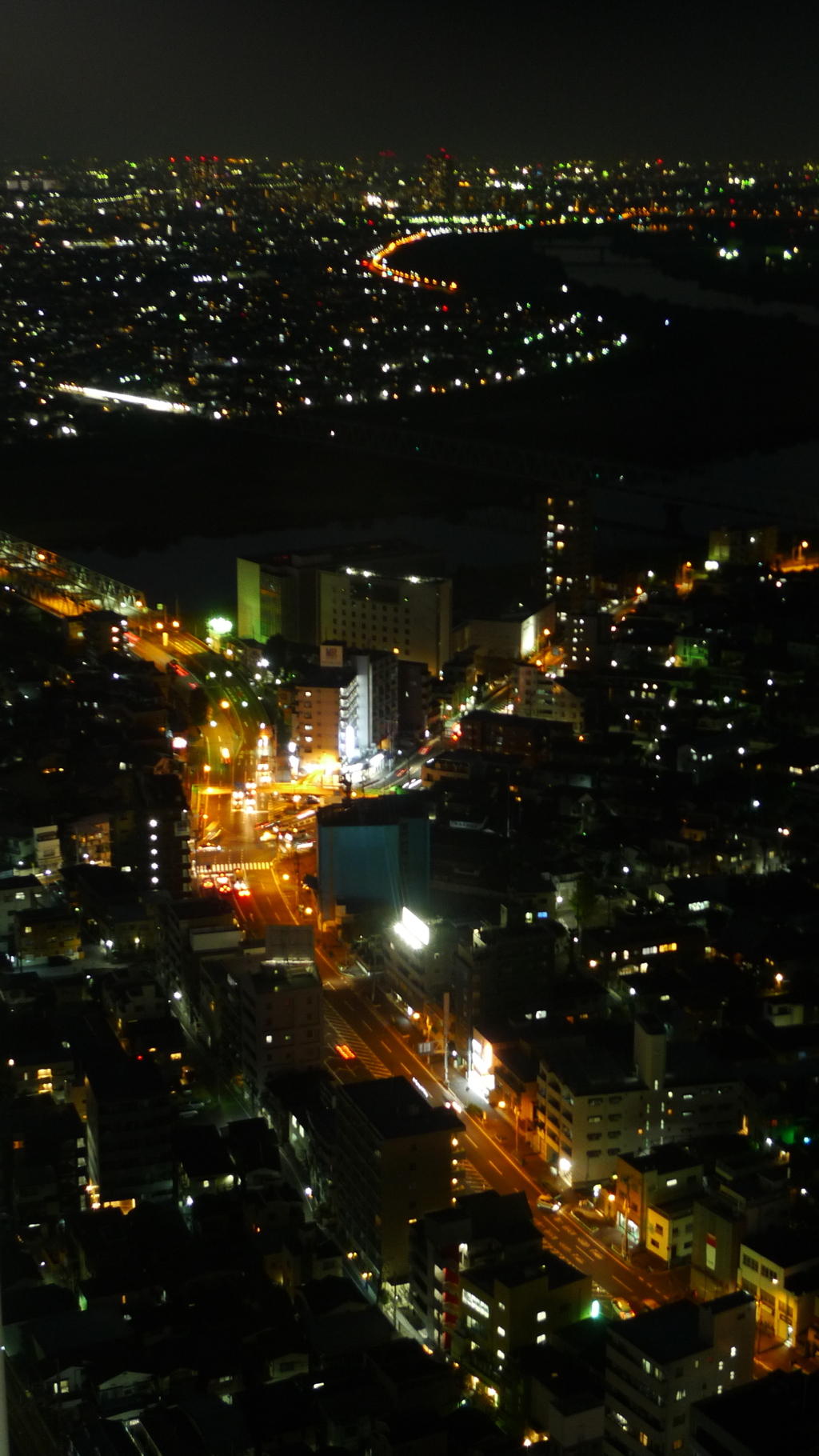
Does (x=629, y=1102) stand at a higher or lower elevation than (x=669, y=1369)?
higher

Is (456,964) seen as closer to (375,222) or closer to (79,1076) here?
(79,1076)

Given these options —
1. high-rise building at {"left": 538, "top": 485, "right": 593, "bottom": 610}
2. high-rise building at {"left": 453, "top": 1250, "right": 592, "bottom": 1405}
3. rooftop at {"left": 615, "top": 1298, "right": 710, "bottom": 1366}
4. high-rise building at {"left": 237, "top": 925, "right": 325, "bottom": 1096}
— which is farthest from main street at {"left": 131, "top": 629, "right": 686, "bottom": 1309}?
high-rise building at {"left": 538, "top": 485, "right": 593, "bottom": 610}

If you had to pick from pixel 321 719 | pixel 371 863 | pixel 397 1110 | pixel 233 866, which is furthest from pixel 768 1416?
pixel 321 719

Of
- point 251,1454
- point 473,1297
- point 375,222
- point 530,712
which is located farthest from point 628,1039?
point 375,222

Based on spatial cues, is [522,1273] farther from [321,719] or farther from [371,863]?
[321,719]

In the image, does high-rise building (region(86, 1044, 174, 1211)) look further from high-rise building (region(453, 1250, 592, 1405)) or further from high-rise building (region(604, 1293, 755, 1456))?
high-rise building (region(604, 1293, 755, 1456))
